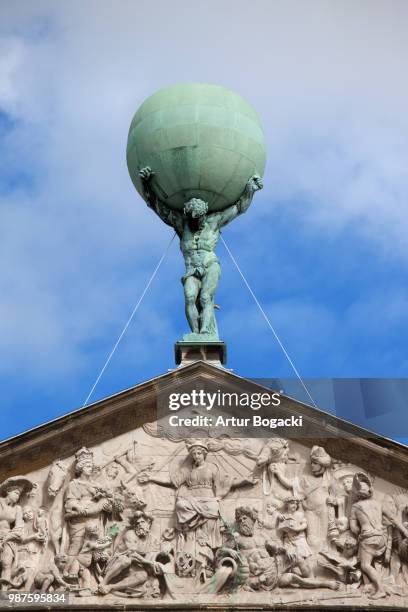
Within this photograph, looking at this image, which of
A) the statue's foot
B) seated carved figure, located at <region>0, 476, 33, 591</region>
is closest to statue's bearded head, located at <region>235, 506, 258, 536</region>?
the statue's foot

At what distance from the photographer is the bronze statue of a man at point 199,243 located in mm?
26766

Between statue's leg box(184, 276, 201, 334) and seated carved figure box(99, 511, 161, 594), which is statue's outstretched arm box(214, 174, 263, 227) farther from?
seated carved figure box(99, 511, 161, 594)

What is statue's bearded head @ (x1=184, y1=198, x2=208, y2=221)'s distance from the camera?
27562 mm

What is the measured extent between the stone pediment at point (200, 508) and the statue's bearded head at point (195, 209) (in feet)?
10.9

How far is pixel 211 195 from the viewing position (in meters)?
28.0

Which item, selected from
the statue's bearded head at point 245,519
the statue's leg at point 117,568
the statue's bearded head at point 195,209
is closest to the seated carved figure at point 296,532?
the statue's bearded head at point 245,519

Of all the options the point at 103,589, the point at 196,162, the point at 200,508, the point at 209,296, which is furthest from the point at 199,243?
the point at 103,589

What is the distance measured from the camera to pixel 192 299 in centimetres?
2692

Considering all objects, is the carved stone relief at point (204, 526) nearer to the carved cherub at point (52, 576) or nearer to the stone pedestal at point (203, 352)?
the carved cherub at point (52, 576)

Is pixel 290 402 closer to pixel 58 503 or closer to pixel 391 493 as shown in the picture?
pixel 391 493

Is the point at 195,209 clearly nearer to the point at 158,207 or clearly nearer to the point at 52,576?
the point at 158,207

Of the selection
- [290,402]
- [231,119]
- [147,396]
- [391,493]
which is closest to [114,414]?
[147,396]

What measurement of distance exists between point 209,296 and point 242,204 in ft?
6.97

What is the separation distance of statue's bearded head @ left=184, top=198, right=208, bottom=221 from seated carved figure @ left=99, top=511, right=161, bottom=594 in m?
5.73
